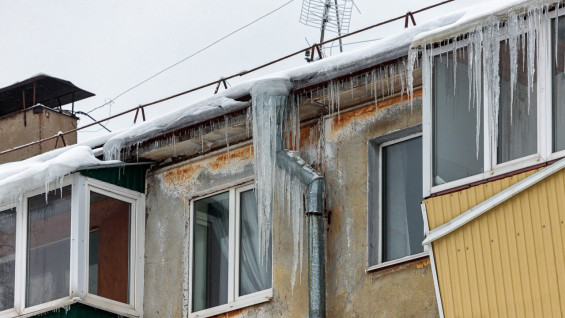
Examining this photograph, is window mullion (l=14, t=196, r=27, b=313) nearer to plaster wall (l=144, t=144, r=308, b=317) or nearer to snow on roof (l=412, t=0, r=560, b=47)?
plaster wall (l=144, t=144, r=308, b=317)

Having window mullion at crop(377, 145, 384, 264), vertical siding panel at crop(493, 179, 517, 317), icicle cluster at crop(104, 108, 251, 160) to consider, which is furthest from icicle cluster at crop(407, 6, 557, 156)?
icicle cluster at crop(104, 108, 251, 160)

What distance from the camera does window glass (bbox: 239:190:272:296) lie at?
14.3 m

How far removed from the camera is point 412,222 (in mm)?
13141

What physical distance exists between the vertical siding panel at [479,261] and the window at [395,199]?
201 cm

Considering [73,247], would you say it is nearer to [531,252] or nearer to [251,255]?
[251,255]

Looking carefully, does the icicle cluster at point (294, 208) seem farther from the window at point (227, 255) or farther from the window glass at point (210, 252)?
the window glass at point (210, 252)

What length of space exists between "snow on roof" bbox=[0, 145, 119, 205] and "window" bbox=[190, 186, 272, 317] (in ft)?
4.05

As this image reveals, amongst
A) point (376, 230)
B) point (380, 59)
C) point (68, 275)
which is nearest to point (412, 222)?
point (376, 230)

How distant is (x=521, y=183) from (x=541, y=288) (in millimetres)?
811

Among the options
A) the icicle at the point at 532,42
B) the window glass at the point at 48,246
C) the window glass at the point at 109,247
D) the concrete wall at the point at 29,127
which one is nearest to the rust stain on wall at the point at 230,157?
the window glass at the point at 109,247

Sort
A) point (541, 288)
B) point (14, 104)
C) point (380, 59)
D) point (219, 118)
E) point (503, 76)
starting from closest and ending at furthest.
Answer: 1. point (541, 288)
2. point (503, 76)
3. point (380, 59)
4. point (219, 118)
5. point (14, 104)

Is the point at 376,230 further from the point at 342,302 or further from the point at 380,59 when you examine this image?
the point at 380,59

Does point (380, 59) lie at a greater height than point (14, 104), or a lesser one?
lesser

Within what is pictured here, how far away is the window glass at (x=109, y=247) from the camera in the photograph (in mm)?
15078
